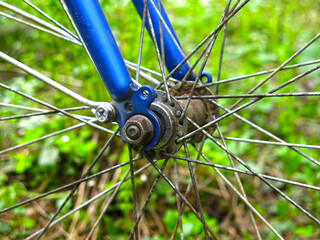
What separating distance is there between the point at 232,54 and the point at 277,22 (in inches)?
16.4

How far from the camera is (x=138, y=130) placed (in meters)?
0.86

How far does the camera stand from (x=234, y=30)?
301 centimetres

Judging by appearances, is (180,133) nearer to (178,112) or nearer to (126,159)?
(178,112)

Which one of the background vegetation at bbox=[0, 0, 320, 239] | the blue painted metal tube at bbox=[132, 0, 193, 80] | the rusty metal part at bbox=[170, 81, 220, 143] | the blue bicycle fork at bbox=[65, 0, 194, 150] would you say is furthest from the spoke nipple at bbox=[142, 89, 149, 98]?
the background vegetation at bbox=[0, 0, 320, 239]

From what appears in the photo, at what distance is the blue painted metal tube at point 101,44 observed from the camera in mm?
865

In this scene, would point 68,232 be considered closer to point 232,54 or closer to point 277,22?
point 232,54

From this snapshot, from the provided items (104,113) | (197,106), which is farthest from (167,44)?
(104,113)

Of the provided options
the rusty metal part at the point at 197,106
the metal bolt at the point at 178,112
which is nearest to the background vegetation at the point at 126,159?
the rusty metal part at the point at 197,106

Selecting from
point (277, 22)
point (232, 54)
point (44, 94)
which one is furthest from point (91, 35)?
point (277, 22)

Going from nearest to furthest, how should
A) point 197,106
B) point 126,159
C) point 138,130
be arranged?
point 138,130
point 197,106
point 126,159

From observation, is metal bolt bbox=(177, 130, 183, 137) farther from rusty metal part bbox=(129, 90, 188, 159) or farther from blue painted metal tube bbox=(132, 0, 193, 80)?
blue painted metal tube bbox=(132, 0, 193, 80)

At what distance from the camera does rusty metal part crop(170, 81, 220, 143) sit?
1.00 meters

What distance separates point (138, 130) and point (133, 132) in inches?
0.6

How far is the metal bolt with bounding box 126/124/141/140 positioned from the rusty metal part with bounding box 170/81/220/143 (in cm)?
15
